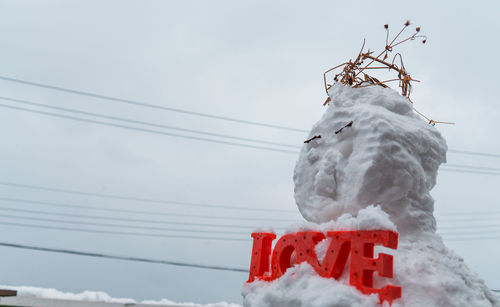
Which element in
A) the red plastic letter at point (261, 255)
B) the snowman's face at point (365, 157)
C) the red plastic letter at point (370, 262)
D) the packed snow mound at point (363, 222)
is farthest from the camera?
the red plastic letter at point (261, 255)

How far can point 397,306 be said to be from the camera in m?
3.32

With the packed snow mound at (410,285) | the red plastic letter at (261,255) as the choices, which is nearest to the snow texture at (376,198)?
the packed snow mound at (410,285)

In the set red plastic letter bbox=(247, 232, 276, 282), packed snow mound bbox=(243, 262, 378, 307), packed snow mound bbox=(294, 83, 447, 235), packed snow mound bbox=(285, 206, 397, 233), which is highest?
packed snow mound bbox=(294, 83, 447, 235)

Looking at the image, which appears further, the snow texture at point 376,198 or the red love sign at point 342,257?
the snow texture at point 376,198

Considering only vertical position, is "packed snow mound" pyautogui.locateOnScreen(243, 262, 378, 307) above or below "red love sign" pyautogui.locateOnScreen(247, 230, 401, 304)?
below

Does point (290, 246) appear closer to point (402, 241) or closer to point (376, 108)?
point (402, 241)

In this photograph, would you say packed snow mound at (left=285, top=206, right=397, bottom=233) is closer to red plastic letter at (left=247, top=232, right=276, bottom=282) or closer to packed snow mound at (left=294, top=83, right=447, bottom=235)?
packed snow mound at (left=294, top=83, right=447, bottom=235)

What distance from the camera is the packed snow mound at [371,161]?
4.04 meters

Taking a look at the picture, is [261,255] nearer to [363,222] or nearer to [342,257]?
[342,257]

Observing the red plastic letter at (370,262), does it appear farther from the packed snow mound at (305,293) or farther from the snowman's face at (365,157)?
the snowman's face at (365,157)

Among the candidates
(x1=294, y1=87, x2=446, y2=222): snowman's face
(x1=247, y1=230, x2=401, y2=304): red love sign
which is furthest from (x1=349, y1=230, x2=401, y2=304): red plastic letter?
(x1=294, y1=87, x2=446, y2=222): snowman's face

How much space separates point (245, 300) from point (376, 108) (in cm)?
243

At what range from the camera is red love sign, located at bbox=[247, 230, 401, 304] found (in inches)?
133

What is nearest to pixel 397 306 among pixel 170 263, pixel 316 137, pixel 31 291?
pixel 316 137
